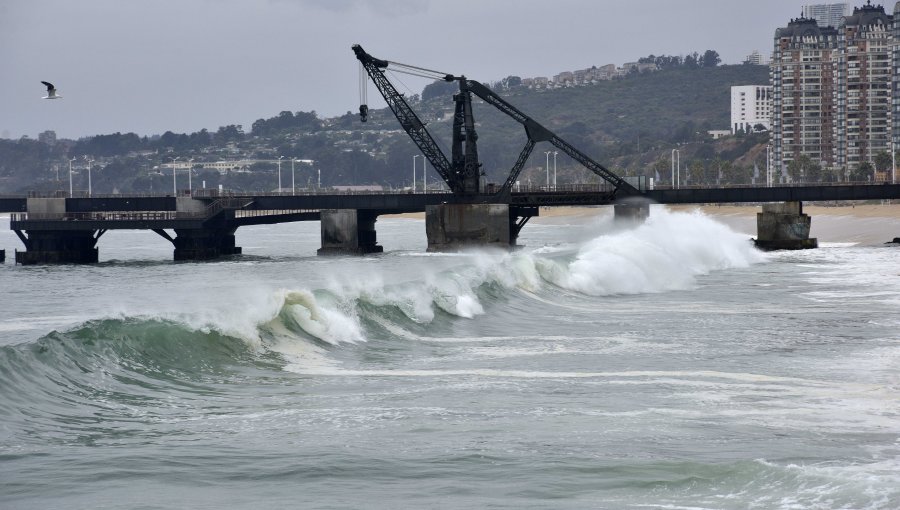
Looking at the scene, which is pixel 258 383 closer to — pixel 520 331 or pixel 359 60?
pixel 520 331

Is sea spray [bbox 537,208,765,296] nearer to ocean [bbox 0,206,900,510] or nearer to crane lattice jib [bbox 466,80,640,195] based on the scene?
ocean [bbox 0,206,900,510]

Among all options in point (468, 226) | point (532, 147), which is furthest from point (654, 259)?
point (532, 147)

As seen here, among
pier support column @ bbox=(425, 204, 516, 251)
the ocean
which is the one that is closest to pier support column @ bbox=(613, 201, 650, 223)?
pier support column @ bbox=(425, 204, 516, 251)

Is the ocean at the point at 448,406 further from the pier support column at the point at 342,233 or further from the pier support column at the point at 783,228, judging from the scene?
the pier support column at the point at 342,233

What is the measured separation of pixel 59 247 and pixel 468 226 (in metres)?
31.8

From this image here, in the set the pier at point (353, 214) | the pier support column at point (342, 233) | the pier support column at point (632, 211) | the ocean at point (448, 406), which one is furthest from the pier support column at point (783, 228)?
the ocean at point (448, 406)

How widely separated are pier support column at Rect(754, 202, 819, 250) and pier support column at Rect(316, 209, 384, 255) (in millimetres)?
31650

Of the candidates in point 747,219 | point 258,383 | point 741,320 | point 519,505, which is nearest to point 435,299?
point 741,320

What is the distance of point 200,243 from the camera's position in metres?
106

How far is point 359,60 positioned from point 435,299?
74563mm

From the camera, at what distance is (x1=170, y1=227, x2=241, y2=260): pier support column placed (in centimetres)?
10381

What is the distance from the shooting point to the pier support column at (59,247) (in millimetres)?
103188

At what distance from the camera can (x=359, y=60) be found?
11200 cm

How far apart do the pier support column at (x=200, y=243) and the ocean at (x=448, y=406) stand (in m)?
63.6
